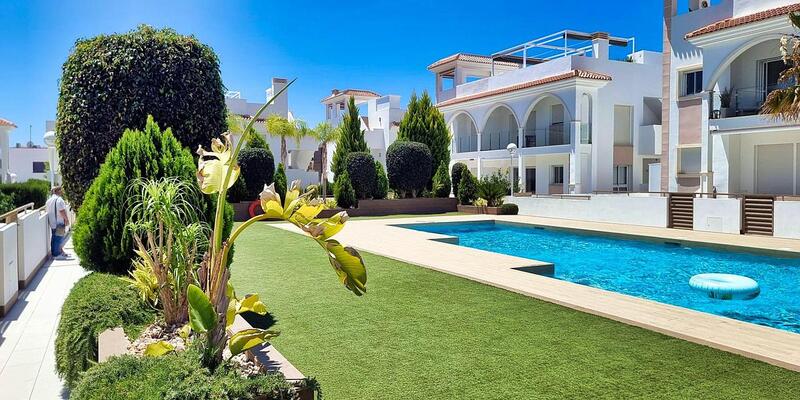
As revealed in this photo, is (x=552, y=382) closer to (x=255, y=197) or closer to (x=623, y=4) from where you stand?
(x=255, y=197)

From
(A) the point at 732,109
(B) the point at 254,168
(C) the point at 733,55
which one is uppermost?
(C) the point at 733,55

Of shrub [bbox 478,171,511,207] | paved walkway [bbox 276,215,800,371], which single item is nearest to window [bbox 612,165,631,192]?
shrub [bbox 478,171,511,207]

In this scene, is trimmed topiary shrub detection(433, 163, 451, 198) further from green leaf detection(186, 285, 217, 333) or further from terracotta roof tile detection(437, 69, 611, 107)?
green leaf detection(186, 285, 217, 333)

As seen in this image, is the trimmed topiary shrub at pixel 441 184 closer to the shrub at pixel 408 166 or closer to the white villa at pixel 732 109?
the shrub at pixel 408 166

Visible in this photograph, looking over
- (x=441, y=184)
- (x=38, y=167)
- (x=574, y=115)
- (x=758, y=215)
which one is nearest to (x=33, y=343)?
(x=758, y=215)

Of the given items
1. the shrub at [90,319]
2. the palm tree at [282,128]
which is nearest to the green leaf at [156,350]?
the shrub at [90,319]

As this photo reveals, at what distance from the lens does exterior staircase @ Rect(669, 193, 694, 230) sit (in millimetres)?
18859

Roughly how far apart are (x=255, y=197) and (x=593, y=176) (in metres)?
17.2

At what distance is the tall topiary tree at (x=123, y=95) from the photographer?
24.0ft

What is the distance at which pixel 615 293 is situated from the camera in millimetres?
8367

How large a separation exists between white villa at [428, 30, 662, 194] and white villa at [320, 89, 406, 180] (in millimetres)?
9839

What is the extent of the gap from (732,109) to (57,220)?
864 inches

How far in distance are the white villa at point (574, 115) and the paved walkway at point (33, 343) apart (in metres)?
24.7

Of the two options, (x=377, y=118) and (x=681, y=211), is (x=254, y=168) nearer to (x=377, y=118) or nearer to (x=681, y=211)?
(x=681, y=211)
